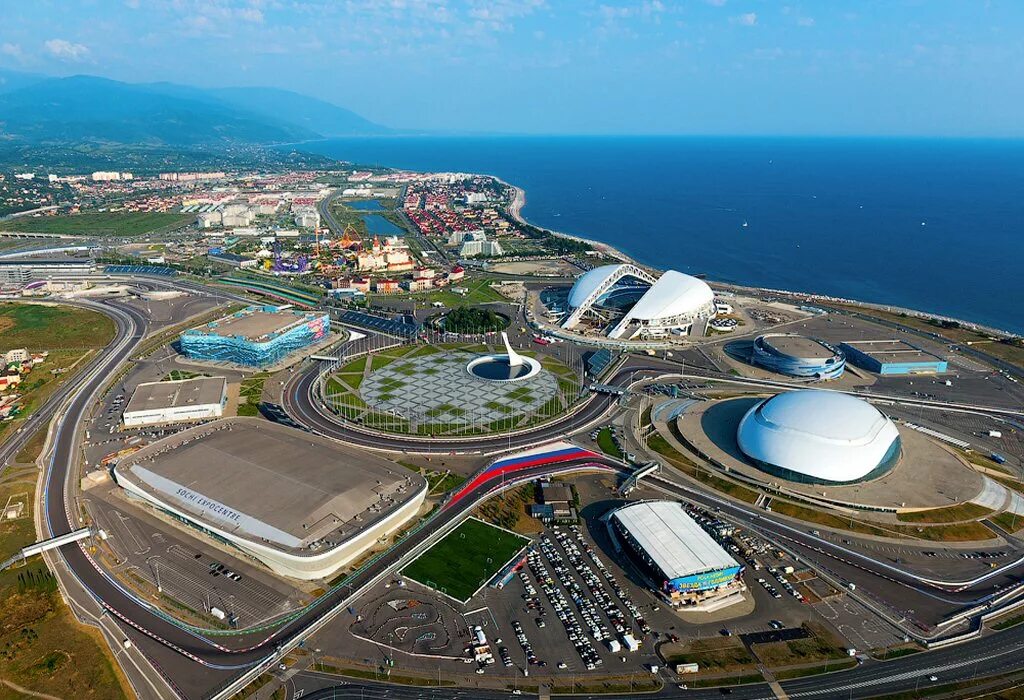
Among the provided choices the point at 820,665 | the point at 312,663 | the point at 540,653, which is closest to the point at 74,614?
the point at 312,663

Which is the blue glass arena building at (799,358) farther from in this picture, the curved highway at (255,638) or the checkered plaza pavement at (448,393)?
the curved highway at (255,638)

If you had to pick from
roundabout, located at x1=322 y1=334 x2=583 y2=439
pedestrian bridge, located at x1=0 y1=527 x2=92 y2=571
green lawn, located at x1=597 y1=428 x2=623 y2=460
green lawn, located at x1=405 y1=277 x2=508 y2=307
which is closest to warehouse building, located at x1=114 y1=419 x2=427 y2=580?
pedestrian bridge, located at x1=0 y1=527 x2=92 y2=571

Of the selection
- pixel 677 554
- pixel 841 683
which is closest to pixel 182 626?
pixel 677 554

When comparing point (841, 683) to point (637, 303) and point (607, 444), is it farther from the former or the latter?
point (637, 303)

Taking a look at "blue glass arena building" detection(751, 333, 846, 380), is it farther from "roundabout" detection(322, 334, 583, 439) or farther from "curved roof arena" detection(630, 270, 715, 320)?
"roundabout" detection(322, 334, 583, 439)

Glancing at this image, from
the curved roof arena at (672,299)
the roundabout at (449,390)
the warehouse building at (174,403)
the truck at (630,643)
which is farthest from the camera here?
the curved roof arena at (672,299)

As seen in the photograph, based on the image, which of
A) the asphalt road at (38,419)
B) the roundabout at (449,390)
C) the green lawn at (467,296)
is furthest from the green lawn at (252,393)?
the green lawn at (467,296)
